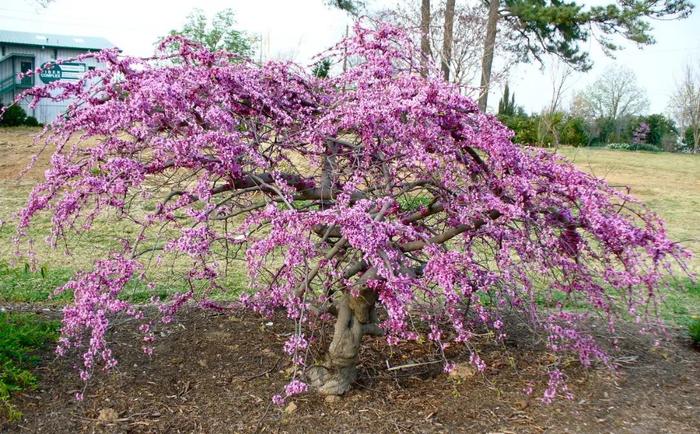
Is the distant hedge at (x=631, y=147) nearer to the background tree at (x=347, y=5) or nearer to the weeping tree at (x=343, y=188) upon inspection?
the background tree at (x=347, y=5)

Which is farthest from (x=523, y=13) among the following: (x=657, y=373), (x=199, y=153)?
(x=199, y=153)

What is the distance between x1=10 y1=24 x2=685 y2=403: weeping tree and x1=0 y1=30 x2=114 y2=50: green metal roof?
21.0 meters

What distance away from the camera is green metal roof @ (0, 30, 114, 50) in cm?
2231

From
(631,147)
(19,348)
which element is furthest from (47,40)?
(631,147)

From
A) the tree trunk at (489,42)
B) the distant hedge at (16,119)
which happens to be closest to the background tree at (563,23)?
the tree trunk at (489,42)

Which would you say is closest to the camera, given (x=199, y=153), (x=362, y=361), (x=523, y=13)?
(x=199, y=153)

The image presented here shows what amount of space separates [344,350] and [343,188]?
0.91 m

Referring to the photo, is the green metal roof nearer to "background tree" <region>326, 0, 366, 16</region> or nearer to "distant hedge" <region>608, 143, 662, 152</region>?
"background tree" <region>326, 0, 366, 16</region>

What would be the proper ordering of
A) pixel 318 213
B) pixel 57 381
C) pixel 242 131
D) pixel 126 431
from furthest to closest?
1. pixel 57 381
2. pixel 242 131
3. pixel 126 431
4. pixel 318 213

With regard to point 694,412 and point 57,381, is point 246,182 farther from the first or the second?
point 694,412

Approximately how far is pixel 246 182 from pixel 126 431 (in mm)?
1379

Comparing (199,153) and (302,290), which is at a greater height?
(199,153)

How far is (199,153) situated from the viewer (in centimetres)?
299

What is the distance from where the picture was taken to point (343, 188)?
3.37 meters
